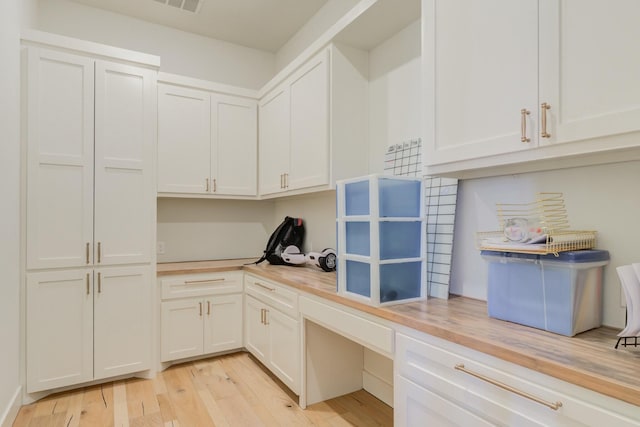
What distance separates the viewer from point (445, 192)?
1962 millimetres

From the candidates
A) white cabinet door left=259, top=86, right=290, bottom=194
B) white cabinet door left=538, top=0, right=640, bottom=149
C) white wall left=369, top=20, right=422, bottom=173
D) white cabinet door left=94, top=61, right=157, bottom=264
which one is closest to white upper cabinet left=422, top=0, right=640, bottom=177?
white cabinet door left=538, top=0, right=640, bottom=149

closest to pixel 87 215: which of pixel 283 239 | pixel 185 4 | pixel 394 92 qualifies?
pixel 283 239

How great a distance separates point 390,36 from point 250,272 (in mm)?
2080

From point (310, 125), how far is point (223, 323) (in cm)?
182

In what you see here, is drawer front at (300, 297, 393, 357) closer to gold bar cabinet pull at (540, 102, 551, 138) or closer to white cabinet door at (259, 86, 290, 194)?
gold bar cabinet pull at (540, 102, 551, 138)

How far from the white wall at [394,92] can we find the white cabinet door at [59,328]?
2239mm

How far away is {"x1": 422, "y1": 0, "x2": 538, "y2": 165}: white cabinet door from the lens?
131 centimetres

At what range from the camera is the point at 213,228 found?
370 centimetres

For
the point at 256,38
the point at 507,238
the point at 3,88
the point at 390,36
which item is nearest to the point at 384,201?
the point at 507,238

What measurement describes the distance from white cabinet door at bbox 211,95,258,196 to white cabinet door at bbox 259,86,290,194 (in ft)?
0.30

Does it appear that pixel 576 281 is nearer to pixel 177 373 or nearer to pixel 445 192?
pixel 445 192

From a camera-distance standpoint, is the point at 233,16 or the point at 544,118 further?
the point at 233,16

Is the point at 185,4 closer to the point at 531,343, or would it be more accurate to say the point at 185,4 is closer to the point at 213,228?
the point at 213,228

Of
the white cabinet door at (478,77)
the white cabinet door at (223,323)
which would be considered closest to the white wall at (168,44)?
the white cabinet door at (223,323)
